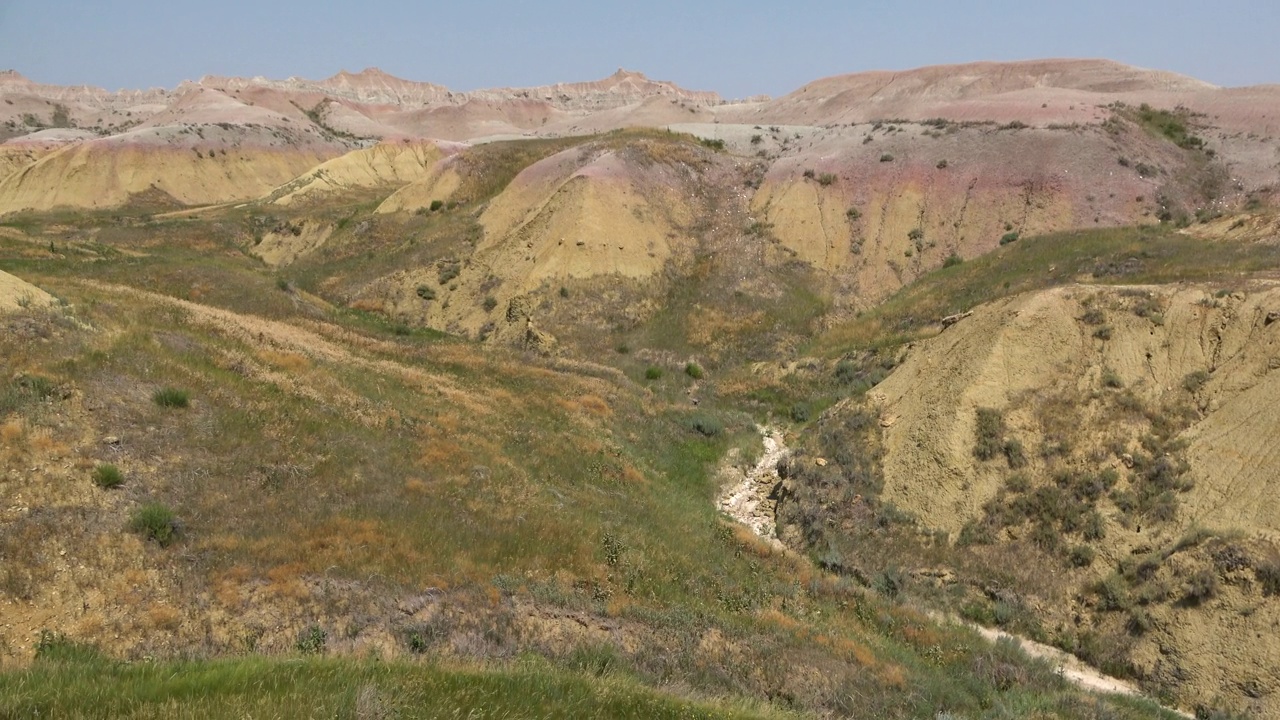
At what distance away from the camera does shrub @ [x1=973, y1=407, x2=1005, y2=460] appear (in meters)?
18.6

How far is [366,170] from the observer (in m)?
75.4

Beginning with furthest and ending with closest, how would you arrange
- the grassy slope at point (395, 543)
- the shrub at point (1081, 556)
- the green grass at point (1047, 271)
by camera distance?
1. the green grass at point (1047, 271)
2. the shrub at point (1081, 556)
3. the grassy slope at point (395, 543)

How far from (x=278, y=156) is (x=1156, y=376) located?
100444mm

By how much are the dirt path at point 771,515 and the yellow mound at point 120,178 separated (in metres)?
77.5

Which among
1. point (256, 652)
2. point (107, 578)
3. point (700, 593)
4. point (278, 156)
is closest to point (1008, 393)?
point (700, 593)

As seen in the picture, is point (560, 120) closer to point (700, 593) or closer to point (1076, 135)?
point (1076, 135)

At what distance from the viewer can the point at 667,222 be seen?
43281 millimetres

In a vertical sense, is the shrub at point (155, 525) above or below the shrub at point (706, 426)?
above

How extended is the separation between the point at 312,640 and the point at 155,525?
408cm

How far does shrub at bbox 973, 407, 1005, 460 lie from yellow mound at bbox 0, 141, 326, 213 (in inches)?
3303

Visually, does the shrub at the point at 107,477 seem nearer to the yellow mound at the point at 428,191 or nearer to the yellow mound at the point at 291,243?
the yellow mound at the point at 291,243

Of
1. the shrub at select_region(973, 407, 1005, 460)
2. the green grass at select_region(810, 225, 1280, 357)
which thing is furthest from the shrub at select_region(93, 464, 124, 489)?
the green grass at select_region(810, 225, 1280, 357)

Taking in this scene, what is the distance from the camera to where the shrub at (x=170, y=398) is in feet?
47.3

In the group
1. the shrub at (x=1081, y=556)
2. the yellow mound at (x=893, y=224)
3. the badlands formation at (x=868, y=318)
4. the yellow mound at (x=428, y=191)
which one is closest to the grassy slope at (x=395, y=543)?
the badlands formation at (x=868, y=318)
